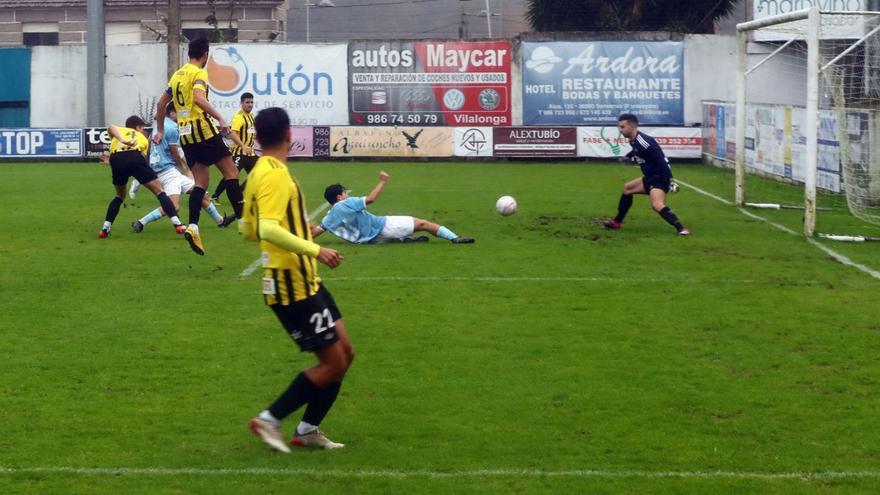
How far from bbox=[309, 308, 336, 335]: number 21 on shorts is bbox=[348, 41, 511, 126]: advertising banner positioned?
99.6 feet

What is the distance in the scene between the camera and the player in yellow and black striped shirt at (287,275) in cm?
675

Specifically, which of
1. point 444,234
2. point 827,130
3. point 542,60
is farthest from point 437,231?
point 542,60

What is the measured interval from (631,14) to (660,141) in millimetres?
10110

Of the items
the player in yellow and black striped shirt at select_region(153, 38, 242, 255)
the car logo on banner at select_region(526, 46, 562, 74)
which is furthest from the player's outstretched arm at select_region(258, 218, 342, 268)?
the car logo on banner at select_region(526, 46, 562, 74)

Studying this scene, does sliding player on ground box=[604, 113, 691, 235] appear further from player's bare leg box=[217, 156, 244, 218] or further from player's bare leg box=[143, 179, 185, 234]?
player's bare leg box=[143, 179, 185, 234]

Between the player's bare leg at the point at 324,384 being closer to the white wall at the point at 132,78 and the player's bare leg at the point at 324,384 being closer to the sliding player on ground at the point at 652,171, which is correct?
the sliding player on ground at the point at 652,171

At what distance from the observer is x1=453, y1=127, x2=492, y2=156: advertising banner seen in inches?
1351

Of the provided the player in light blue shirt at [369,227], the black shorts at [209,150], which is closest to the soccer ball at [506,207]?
the player in light blue shirt at [369,227]

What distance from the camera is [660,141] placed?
3400 centimetres

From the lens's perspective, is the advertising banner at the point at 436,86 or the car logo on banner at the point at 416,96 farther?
the car logo on banner at the point at 416,96

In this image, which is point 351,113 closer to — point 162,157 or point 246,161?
point 246,161

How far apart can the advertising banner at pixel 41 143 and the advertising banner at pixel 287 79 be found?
171 inches

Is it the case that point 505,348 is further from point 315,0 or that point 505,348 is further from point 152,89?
point 315,0

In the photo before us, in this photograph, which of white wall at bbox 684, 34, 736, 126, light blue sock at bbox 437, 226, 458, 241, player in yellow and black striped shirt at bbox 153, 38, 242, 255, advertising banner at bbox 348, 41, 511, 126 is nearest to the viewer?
player in yellow and black striped shirt at bbox 153, 38, 242, 255
